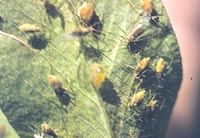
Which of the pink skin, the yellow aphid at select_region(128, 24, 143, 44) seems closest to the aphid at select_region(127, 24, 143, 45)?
the yellow aphid at select_region(128, 24, 143, 44)

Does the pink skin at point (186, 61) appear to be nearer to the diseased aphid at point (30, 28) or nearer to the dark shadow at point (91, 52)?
the dark shadow at point (91, 52)

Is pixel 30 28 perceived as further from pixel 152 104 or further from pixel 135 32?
pixel 152 104

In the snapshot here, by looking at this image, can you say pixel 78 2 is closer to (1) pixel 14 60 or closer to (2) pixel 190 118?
(1) pixel 14 60

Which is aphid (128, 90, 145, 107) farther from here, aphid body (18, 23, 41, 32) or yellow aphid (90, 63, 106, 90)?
aphid body (18, 23, 41, 32)

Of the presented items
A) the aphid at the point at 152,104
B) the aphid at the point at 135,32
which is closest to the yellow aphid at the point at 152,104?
the aphid at the point at 152,104

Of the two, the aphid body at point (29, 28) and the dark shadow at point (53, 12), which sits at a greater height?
the dark shadow at point (53, 12)

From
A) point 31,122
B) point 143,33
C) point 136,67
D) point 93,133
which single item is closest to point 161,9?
point 143,33
